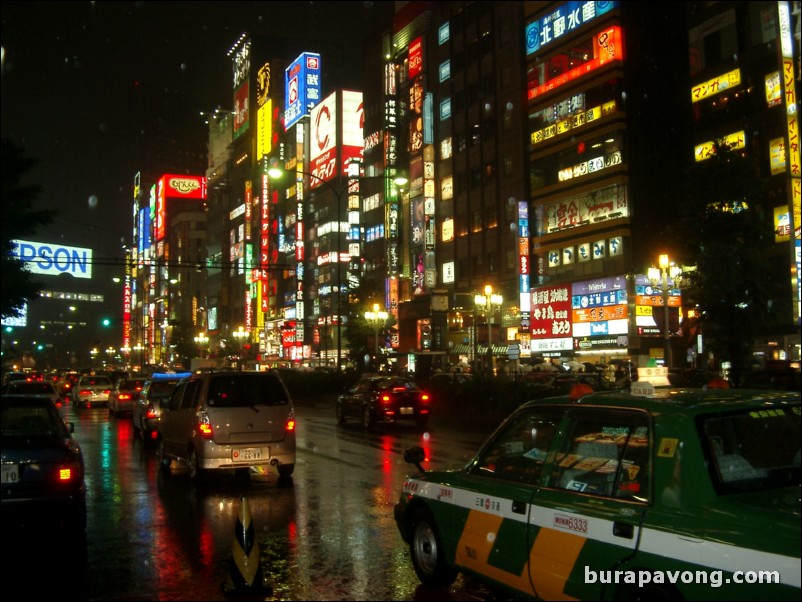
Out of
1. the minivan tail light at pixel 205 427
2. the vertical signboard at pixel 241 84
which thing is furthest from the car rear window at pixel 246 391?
the vertical signboard at pixel 241 84

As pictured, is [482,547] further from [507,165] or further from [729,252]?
[507,165]

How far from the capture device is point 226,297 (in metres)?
119

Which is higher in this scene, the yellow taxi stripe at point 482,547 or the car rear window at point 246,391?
the car rear window at point 246,391

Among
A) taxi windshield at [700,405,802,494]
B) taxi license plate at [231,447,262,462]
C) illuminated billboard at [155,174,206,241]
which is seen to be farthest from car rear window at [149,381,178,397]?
illuminated billboard at [155,174,206,241]

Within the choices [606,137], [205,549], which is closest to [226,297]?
[606,137]

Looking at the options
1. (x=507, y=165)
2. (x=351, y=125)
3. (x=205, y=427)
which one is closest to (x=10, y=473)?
(x=205, y=427)

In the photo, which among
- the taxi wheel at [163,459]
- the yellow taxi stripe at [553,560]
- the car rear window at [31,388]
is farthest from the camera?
the car rear window at [31,388]

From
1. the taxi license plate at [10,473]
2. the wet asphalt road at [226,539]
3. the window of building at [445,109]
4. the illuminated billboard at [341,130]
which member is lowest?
the wet asphalt road at [226,539]

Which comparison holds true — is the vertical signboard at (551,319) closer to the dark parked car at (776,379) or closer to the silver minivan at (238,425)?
the dark parked car at (776,379)

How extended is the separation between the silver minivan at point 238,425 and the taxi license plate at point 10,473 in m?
4.25

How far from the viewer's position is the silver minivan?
12.1m

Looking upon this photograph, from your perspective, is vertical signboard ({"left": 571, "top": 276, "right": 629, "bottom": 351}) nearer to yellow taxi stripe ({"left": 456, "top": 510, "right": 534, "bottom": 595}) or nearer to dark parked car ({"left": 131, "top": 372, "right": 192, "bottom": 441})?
dark parked car ({"left": 131, "top": 372, "right": 192, "bottom": 441})

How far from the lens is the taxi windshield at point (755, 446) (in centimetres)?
421

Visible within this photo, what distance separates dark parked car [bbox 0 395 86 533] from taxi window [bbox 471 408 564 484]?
182 inches
